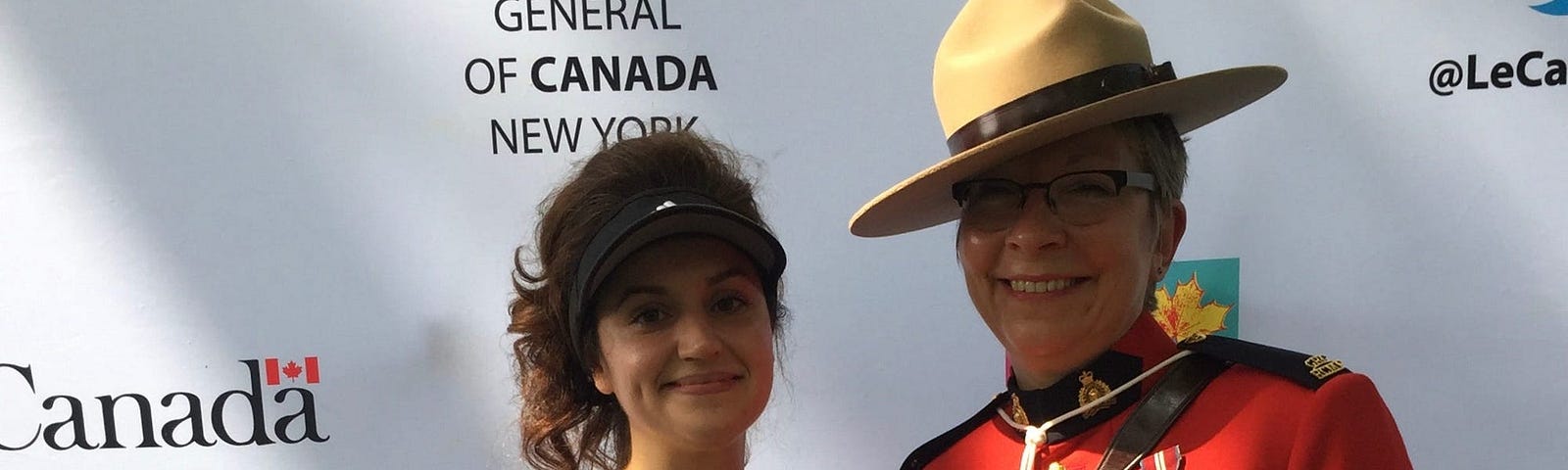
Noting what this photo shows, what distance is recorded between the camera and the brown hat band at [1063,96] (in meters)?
1.19

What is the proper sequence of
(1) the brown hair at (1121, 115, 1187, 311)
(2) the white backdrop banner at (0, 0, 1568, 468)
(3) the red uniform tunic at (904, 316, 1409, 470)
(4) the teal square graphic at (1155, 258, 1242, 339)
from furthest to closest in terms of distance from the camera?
(4) the teal square graphic at (1155, 258, 1242, 339) < (2) the white backdrop banner at (0, 0, 1568, 468) < (1) the brown hair at (1121, 115, 1187, 311) < (3) the red uniform tunic at (904, 316, 1409, 470)

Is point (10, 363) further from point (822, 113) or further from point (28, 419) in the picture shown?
point (822, 113)

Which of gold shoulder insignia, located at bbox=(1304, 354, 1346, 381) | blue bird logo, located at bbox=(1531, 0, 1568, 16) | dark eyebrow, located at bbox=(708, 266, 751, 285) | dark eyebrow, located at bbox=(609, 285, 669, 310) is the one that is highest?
blue bird logo, located at bbox=(1531, 0, 1568, 16)

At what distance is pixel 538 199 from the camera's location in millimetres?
2031

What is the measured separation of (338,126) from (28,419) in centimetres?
95

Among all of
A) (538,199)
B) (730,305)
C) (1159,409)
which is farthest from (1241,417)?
(538,199)

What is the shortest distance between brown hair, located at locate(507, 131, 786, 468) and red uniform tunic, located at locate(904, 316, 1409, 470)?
0.47m

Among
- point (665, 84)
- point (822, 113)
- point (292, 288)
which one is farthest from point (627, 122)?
point (292, 288)

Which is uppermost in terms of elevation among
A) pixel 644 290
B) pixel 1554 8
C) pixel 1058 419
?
pixel 1554 8

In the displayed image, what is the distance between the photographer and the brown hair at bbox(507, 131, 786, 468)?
4.50 ft

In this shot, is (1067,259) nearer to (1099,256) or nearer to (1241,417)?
(1099,256)

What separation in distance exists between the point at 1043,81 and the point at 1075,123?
91 mm

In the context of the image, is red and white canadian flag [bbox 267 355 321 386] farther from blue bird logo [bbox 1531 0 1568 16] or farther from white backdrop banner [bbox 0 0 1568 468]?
blue bird logo [bbox 1531 0 1568 16]

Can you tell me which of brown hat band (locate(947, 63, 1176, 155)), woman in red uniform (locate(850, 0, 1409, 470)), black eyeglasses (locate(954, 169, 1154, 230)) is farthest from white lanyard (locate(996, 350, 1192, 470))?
brown hat band (locate(947, 63, 1176, 155))
